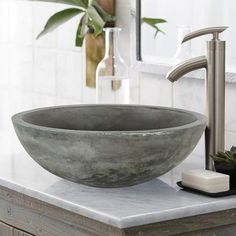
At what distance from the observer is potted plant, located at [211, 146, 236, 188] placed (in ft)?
5.45

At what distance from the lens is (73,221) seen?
5.18 ft

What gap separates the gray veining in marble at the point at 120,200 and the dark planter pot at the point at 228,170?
0.07m

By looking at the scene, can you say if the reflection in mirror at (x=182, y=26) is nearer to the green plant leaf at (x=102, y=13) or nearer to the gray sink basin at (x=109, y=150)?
the green plant leaf at (x=102, y=13)

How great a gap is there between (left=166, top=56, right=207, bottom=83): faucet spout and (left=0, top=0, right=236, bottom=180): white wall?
11.0 inches

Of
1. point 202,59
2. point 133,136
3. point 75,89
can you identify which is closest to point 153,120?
point 202,59

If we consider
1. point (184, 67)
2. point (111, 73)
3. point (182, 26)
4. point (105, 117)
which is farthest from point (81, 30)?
point (184, 67)

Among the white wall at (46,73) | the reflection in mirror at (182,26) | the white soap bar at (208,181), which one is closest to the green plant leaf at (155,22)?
the reflection in mirror at (182,26)

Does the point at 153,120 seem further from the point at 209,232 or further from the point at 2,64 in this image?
the point at 2,64

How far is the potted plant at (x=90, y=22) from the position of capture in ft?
7.50

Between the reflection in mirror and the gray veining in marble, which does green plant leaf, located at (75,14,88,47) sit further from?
the gray veining in marble

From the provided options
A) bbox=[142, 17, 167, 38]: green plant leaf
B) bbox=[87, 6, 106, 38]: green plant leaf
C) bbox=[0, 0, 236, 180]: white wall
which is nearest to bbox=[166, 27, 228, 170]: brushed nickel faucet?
bbox=[0, 0, 236, 180]: white wall

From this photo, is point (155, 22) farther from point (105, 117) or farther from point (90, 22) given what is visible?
point (105, 117)

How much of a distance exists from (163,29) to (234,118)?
0.35m

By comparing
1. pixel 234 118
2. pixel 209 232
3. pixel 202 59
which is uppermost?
pixel 202 59
